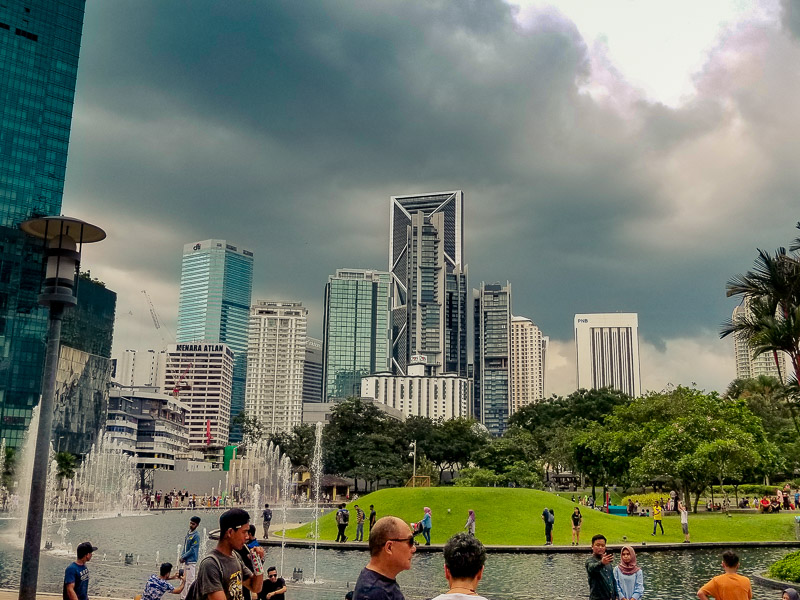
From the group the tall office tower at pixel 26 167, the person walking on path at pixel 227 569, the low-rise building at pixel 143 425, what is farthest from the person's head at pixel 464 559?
the low-rise building at pixel 143 425

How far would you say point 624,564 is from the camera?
1110 cm

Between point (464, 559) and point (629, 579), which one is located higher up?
point (464, 559)

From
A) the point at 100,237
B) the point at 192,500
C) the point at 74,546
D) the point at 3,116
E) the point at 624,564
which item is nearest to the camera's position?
the point at 624,564

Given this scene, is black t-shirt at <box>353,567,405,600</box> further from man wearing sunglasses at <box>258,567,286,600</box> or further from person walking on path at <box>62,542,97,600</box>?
man wearing sunglasses at <box>258,567,286,600</box>

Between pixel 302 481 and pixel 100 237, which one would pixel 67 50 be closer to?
pixel 302 481

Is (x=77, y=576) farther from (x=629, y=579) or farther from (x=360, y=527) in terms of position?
(x=360, y=527)

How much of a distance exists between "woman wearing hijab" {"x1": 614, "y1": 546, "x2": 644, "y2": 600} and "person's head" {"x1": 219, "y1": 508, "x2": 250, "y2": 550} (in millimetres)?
6739

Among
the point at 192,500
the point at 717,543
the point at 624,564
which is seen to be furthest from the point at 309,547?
A: the point at 192,500

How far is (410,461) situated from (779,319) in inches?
3759

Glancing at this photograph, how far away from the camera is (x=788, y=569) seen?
72.3 ft

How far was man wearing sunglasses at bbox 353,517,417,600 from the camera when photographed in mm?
5332

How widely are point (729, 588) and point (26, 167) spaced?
133306 mm

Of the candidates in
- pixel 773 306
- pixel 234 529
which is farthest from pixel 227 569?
pixel 773 306

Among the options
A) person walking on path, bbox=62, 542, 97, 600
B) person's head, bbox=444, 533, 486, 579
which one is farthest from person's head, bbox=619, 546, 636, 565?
person walking on path, bbox=62, 542, 97, 600
